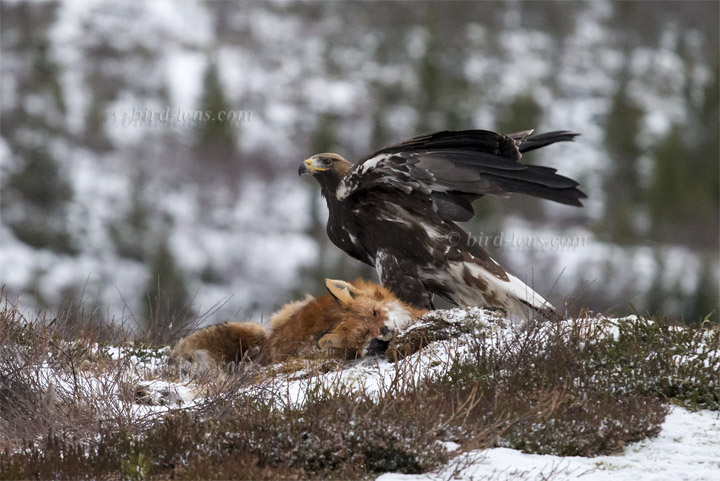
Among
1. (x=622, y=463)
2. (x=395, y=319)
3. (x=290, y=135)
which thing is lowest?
(x=290, y=135)

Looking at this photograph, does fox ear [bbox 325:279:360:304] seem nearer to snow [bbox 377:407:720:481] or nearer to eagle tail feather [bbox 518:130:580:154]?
snow [bbox 377:407:720:481]

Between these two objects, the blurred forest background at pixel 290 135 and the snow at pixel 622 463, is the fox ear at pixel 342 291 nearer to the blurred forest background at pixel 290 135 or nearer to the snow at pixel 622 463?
the snow at pixel 622 463

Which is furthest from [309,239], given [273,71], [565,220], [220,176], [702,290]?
[273,71]

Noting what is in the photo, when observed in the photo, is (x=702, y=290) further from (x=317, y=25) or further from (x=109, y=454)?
(x=317, y=25)

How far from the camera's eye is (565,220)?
82.4m

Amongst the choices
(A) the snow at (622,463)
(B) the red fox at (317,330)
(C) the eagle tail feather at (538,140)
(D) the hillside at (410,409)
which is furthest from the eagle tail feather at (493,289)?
(A) the snow at (622,463)

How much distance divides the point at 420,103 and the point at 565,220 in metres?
22.0

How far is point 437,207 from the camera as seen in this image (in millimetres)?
8148

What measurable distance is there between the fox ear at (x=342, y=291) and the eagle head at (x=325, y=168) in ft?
5.79

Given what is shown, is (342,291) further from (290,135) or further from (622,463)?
(290,135)

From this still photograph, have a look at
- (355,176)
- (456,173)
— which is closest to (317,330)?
(355,176)

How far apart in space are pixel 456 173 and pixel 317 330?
197 centimetres

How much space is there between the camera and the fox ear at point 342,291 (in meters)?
7.01

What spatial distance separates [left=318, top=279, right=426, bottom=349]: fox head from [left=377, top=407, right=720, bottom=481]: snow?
1.81m
